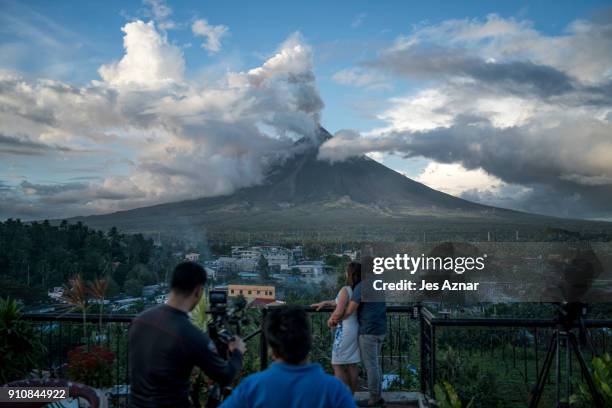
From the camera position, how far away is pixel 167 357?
2.46 m

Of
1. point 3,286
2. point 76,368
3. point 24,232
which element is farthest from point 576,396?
point 24,232

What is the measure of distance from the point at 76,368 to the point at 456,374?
13.7 ft

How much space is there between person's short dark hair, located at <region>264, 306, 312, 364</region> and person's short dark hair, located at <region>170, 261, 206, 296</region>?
Result: 68 cm

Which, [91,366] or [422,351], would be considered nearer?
[91,366]

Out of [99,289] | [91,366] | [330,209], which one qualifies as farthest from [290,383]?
[330,209]

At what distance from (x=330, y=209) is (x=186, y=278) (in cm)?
6194

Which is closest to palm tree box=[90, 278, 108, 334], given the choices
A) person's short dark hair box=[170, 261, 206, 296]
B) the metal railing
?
the metal railing

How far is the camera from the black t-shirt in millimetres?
2455

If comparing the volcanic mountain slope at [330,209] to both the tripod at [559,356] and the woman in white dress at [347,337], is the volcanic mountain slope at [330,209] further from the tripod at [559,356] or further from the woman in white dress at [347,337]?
the tripod at [559,356]

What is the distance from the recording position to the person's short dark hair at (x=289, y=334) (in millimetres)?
1967

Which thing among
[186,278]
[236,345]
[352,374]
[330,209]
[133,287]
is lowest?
[133,287]

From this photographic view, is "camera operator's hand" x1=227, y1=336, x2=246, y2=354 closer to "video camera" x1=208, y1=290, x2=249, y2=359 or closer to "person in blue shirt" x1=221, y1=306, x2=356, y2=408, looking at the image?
"video camera" x1=208, y1=290, x2=249, y2=359

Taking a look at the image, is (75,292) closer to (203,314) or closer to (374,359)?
(203,314)

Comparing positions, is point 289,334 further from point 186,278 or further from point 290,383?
point 186,278
